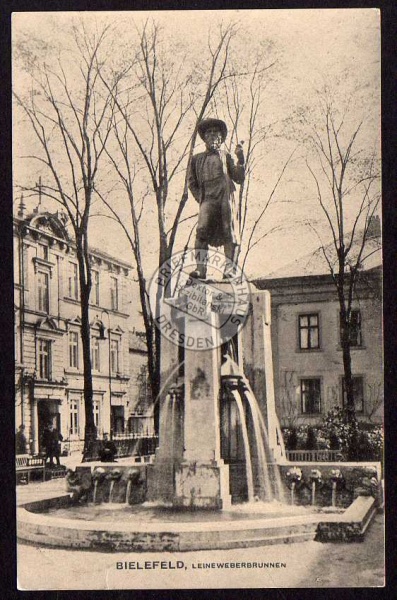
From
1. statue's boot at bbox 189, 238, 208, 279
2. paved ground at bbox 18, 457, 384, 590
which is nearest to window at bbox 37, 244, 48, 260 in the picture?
statue's boot at bbox 189, 238, 208, 279

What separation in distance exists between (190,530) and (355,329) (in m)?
3.77

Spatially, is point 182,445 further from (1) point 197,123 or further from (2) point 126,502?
(1) point 197,123

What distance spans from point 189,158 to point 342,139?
2148 millimetres

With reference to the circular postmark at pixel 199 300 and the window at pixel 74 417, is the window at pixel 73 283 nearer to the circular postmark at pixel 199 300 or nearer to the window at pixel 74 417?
the circular postmark at pixel 199 300

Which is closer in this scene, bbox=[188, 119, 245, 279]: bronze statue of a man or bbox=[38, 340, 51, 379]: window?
bbox=[38, 340, 51, 379]: window

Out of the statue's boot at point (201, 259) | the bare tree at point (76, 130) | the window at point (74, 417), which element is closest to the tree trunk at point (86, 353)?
the bare tree at point (76, 130)

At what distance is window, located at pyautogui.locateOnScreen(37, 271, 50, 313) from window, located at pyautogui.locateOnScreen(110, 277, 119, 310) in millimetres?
1289

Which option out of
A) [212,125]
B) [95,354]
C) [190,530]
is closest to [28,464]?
[95,354]

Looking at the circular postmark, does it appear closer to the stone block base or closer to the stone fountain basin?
the stone block base

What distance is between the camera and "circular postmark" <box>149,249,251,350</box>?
11.4 meters

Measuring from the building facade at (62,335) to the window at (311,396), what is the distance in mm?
2419

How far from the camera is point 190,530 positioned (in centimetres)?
976

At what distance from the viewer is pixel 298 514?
10891 mm

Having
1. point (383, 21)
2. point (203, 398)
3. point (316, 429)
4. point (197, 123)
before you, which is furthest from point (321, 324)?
point (383, 21)
